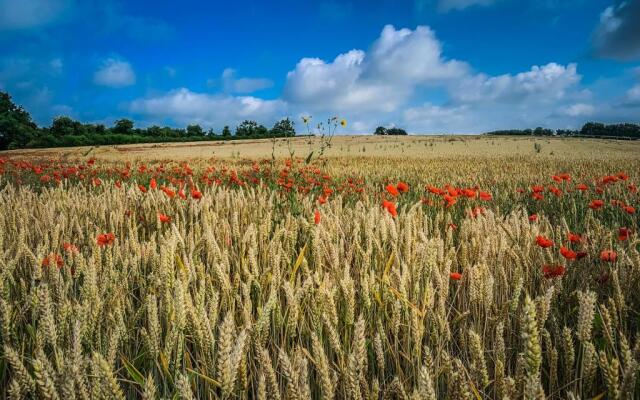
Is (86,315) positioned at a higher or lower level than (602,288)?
higher

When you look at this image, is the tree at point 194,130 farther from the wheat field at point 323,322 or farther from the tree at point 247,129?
the wheat field at point 323,322

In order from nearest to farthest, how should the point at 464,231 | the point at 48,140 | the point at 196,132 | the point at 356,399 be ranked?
the point at 356,399 → the point at 464,231 → the point at 48,140 → the point at 196,132

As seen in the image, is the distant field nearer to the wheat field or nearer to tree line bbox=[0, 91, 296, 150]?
the wheat field

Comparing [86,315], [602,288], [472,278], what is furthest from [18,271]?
[602,288]

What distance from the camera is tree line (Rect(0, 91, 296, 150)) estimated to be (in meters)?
49.6

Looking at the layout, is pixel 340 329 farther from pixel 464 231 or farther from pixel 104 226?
pixel 104 226

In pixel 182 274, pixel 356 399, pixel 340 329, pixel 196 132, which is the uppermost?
pixel 196 132

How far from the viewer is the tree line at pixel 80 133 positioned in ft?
163

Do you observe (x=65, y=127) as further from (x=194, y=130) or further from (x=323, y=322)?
(x=323, y=322)

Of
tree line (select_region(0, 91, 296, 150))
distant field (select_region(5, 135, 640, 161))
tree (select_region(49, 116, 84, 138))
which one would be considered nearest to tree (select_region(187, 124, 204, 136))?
tree line (select_region(0, 91, 296, 150))

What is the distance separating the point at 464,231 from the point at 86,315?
2052 mm

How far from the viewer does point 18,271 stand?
1967mm

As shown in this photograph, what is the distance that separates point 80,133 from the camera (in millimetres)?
64312

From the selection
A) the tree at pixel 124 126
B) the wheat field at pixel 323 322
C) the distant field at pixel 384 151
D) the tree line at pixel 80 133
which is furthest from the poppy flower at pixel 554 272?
the tree at pixel 124 126
